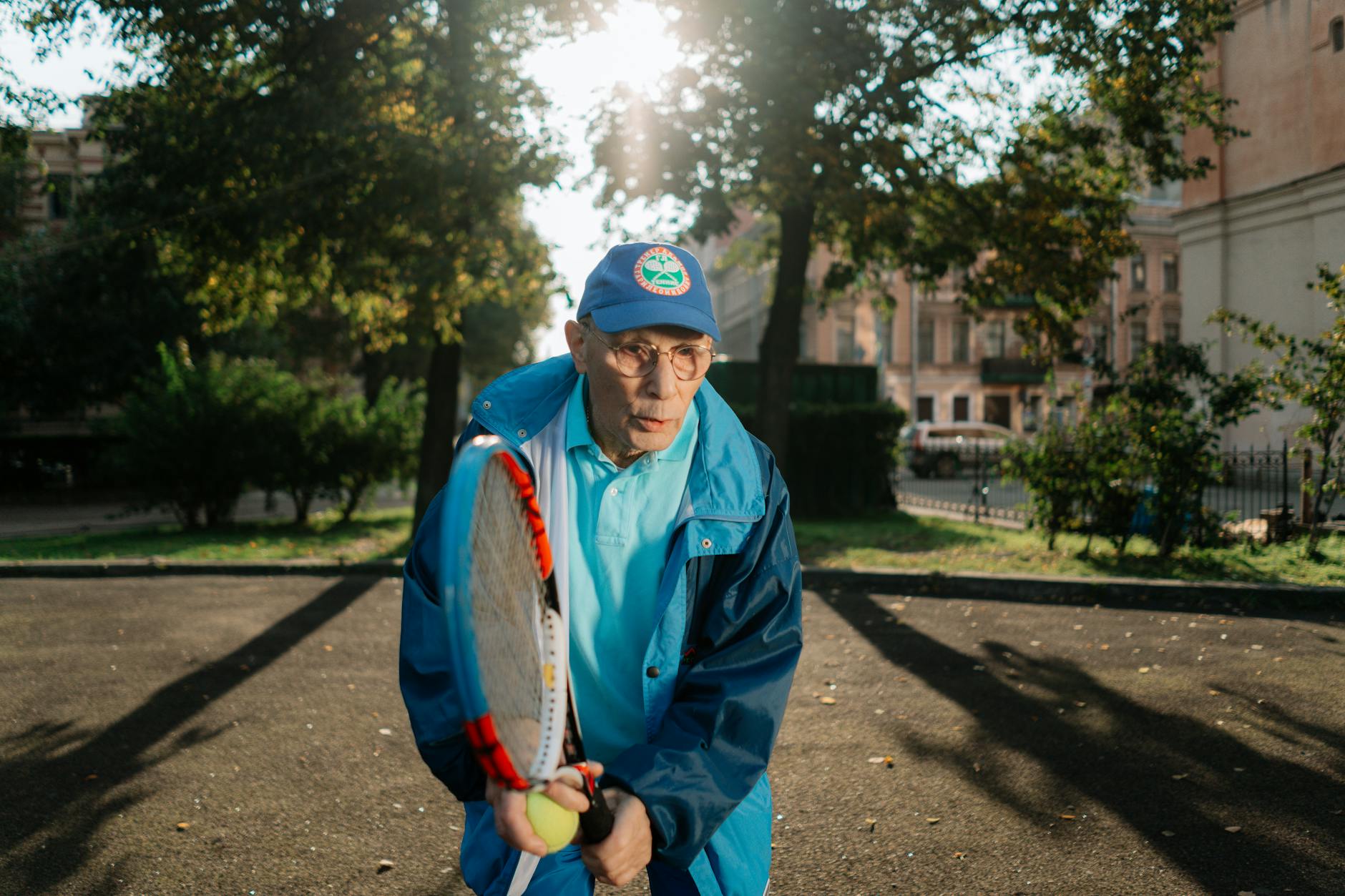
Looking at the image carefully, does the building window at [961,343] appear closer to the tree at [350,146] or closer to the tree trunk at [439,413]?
the tree at [350,146]

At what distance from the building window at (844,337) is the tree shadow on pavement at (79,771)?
49341 millimetres

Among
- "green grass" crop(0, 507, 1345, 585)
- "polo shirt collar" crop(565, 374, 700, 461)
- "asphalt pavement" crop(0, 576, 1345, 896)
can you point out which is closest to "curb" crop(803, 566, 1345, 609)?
"green grass" crop(0, 507, 1345, 585)

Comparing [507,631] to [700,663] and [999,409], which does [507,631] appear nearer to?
[700,663]

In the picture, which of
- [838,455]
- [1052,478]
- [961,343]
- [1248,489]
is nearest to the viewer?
[1052,478]

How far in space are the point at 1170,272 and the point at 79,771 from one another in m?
60.1

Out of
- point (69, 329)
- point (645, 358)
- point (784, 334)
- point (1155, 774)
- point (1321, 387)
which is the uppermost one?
point (69, 329)

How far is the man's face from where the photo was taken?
76.5 inches

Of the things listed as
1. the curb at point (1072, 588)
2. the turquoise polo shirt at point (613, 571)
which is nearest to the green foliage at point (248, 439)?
the curb at point (1072, 588)

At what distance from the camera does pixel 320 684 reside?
689cm

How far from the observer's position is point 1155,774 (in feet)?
16.4

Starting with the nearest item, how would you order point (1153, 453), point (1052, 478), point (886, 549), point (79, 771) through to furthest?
point (79, 771), point (1153, 453), point (1052, 478), point (886, 549)

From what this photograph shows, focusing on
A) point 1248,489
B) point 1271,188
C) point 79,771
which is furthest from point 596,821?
point 1271,188

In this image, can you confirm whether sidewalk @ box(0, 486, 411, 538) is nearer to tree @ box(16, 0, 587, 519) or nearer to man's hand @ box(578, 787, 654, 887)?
tree @ box(16, 0, 587, 519)

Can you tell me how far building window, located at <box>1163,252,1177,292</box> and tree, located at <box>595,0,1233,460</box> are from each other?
44630mm
